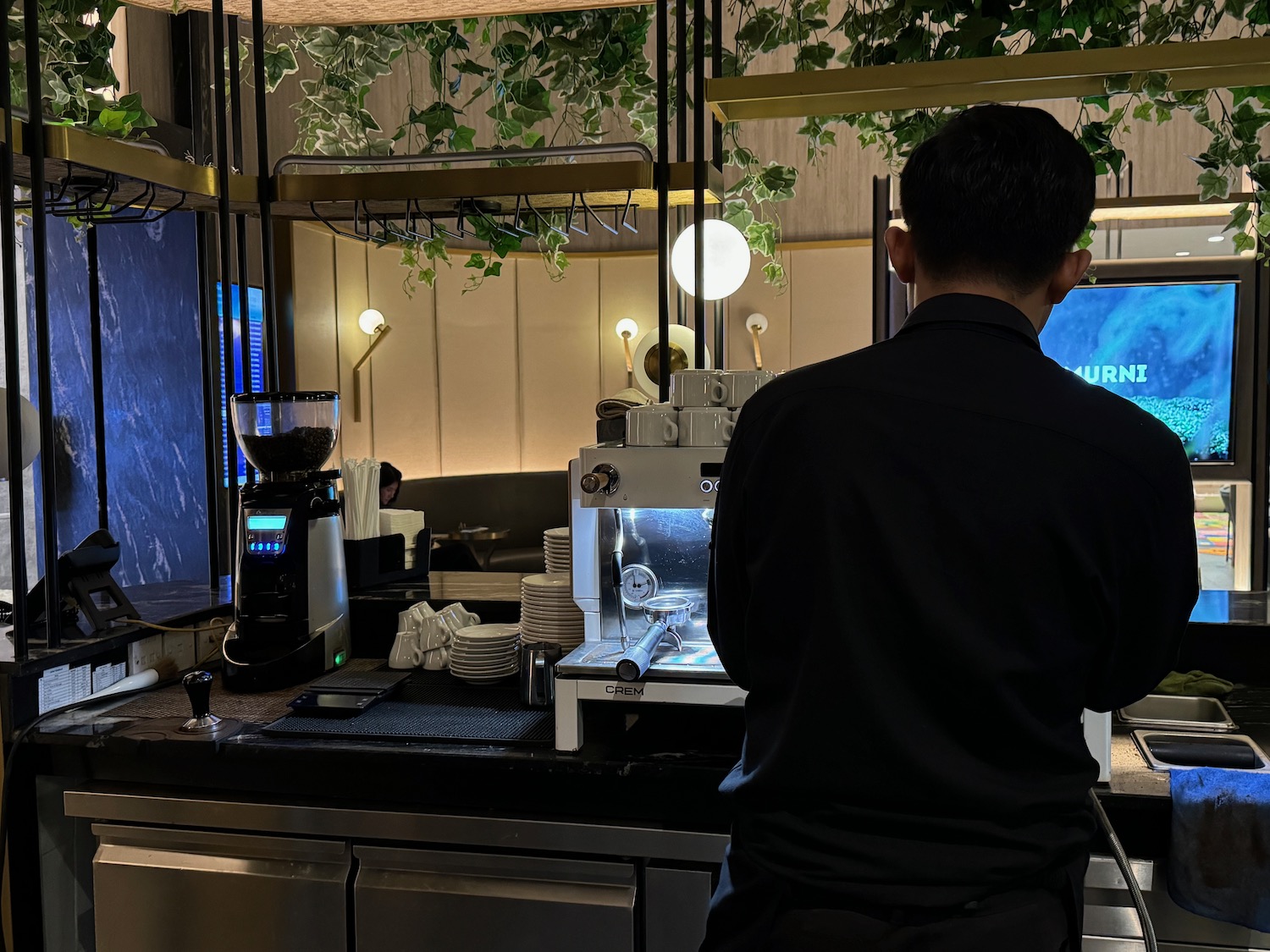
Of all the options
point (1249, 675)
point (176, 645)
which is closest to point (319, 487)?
point (176, 645)

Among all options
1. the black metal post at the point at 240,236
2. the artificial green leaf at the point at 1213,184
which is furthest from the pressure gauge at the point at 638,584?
the artificial green leaf at the point at 1213,184

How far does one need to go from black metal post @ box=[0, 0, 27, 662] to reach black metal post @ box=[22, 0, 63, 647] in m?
0.04

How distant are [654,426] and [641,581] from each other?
302 mm

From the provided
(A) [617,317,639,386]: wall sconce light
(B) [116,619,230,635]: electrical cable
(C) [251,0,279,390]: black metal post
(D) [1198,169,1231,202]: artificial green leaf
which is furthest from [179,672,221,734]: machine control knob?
(A) [617,317,639,386]: wall sconce light

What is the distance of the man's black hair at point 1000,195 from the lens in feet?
3.52

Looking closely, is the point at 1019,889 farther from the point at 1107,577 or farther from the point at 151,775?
the point at 151,775

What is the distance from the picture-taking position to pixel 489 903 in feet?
6.73

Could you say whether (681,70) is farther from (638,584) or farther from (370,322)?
(370,322)

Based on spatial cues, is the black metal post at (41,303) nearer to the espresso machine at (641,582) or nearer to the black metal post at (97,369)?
the black metal post at (97,369)

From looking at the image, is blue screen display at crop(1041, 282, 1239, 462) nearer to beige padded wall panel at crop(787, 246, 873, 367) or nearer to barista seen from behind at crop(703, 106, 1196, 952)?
beige padded wall panel at crop(787, 246, 873, 367)

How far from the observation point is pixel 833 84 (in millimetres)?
2010

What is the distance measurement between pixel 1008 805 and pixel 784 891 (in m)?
0.25

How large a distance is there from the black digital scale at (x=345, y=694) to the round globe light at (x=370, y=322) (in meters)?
4.45

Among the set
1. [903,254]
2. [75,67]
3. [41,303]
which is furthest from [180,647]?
[903,254]
